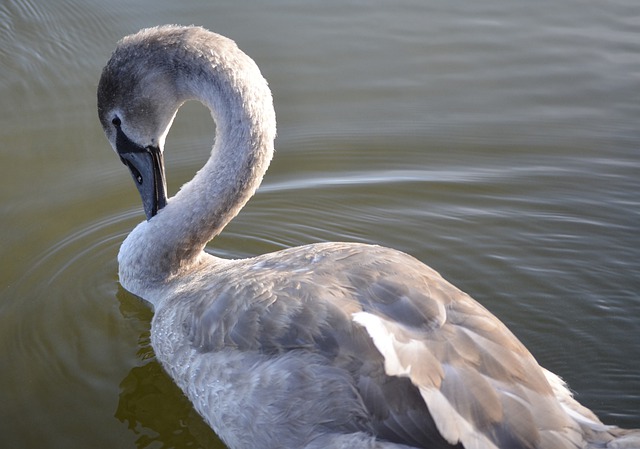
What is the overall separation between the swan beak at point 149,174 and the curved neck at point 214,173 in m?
0.10

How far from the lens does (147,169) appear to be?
5.83 m

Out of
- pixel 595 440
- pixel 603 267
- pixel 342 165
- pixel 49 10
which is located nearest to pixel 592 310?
pixel 603 267

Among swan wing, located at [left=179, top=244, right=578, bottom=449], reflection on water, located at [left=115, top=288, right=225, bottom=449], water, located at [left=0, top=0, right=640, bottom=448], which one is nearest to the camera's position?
swan wing, located at [left=179, top=244, right=578, bottom=449]

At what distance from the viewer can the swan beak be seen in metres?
5.81

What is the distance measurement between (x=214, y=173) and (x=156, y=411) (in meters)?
1.44

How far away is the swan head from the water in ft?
2.49

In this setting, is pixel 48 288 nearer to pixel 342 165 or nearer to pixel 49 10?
pixel 342 165

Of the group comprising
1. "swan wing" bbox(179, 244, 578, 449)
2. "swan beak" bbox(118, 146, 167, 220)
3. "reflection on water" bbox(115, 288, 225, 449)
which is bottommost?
"reflection on water" bbox(115, 288, 225, 449)

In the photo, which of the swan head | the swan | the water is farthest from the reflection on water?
the swan head

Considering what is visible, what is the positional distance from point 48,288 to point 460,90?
3.77m

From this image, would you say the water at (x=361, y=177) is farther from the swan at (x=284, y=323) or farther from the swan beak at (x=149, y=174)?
the swan beak at (x=149, y=174)

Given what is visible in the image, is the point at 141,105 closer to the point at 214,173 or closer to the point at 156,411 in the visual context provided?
the point at 214,173

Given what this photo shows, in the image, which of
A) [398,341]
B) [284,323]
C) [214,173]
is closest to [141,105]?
[214,173]

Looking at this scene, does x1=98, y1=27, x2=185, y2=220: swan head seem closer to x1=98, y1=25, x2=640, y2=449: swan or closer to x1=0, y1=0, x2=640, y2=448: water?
x1=98, y1=25, x2=640, y2=449: swan
